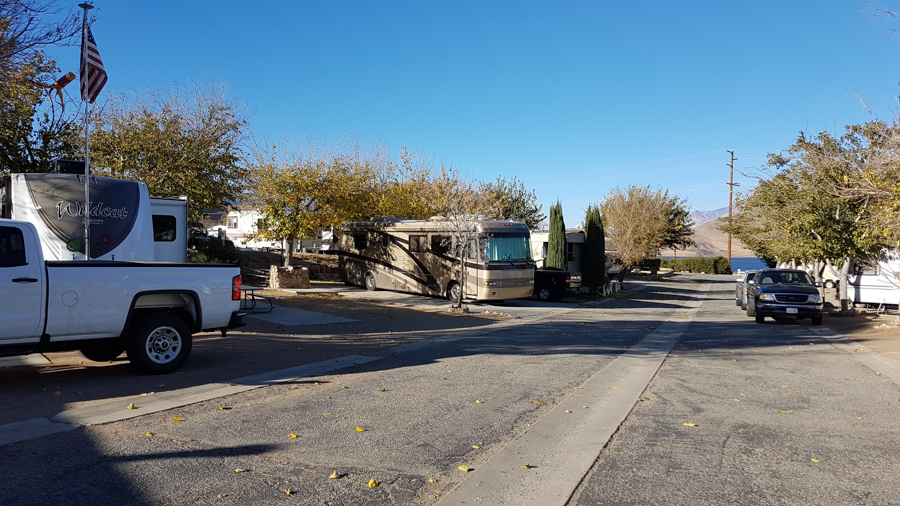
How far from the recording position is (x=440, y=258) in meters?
22.4

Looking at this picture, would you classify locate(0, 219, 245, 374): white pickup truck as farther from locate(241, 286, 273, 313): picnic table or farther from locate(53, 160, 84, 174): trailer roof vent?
locate(53, 160, 84, 174): trailer roof vent

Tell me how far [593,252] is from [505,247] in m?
9.88

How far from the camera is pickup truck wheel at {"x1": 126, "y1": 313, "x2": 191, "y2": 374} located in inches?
327

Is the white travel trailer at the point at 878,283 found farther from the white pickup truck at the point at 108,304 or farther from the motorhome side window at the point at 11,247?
the motorhome side window at the point at 11,247

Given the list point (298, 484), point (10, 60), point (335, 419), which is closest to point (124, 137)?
point (10, 60)

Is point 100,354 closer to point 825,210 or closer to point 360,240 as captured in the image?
point 360,240

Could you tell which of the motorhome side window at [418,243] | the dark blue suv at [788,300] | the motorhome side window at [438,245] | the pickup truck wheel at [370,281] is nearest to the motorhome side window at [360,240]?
the pickup truck wheel at [370,281]

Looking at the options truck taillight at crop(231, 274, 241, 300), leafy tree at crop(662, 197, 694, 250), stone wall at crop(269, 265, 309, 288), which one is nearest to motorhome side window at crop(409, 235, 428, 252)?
stone wall at crop(269, 265, 309, 288)

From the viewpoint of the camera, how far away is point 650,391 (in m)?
8.47

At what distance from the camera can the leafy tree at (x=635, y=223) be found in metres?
34.2

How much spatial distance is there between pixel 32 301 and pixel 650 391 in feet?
24.8

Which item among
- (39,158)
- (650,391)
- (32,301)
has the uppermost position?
(39,158)

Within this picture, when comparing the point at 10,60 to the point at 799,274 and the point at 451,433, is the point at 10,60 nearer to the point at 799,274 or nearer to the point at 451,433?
the point at 451,433

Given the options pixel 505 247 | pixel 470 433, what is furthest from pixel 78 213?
pixel 505 247
